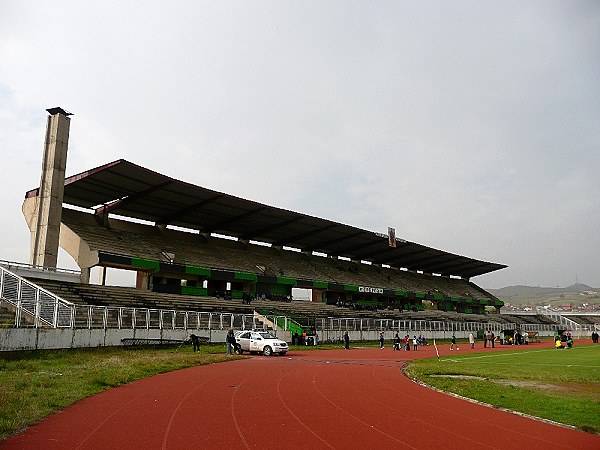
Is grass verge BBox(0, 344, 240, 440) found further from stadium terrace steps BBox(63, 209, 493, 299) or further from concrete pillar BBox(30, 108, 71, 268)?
stadium terrace steps BBox(63, 209, 493, 299)

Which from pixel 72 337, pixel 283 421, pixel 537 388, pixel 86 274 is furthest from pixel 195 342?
pixel 283 421

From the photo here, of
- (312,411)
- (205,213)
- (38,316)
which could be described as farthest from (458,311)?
(312,411)

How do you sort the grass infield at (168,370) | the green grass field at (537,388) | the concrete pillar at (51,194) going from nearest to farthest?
the grass infield at (168,370) < the green grass field at (537,388) < the concrete pillar at (51,194)

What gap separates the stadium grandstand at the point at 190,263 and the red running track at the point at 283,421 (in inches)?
560

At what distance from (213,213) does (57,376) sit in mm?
37132

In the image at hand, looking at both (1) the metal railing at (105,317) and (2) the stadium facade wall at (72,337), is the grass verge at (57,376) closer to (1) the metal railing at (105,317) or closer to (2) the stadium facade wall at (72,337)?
(2) the stadium facade wall at (72,337)

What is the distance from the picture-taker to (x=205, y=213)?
53.1 meters

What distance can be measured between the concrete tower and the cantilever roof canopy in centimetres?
217

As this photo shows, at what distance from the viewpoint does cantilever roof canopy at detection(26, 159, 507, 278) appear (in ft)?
141

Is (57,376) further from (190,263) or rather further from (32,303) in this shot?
(190,263)

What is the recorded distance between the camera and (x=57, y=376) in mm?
16844

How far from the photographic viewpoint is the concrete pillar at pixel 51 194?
37.0m

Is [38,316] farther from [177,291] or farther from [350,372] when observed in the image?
[177,291]

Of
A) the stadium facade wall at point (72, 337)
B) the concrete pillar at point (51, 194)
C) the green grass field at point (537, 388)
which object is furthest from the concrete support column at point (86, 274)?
the green grass field at point (537, 388)
